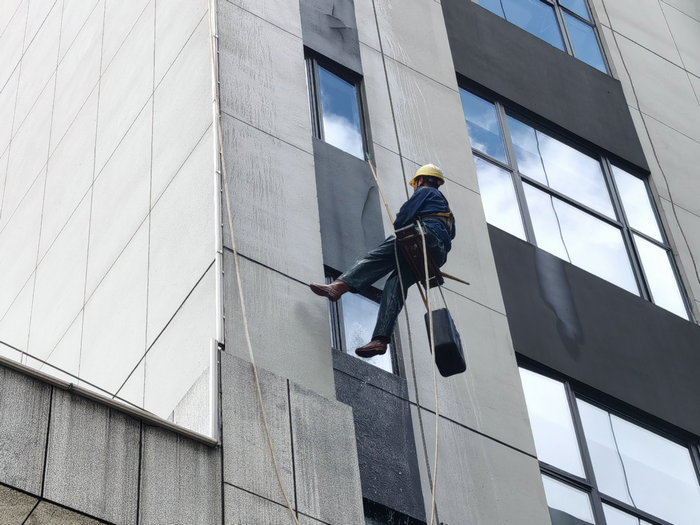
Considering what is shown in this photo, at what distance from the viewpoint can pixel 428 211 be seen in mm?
12703

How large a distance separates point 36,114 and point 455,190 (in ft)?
24.5

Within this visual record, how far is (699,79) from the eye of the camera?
74.0 feet

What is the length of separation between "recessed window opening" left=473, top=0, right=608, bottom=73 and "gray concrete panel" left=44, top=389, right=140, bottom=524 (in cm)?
1193

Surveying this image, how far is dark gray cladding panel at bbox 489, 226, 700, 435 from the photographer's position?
15008 mm

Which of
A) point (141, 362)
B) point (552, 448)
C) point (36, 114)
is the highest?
point (552, 448)

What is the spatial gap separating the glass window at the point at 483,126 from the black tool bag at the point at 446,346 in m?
5.26

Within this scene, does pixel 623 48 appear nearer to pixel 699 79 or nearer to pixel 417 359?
pixel 699 79

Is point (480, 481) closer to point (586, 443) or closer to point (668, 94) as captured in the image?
point (586, 443)

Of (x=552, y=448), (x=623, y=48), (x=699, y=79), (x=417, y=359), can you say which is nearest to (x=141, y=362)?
(x=417, y=359)

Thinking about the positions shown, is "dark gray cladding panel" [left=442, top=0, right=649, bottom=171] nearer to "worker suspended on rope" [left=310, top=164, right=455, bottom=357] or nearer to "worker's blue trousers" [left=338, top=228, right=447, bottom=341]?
"worker suspended on rope" [left=310, top=164, right=455, bottom=357]

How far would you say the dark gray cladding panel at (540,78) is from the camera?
18.2m

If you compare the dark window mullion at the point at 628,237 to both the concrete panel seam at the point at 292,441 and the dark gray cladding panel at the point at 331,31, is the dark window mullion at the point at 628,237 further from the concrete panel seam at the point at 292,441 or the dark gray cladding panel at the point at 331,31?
the concrete panel seam at the point at 292,441

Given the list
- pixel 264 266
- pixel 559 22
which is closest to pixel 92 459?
pixel 264 266

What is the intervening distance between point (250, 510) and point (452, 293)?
188 inches
